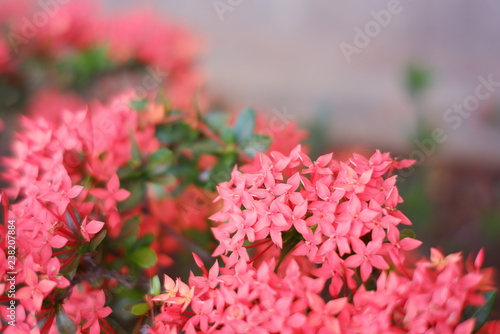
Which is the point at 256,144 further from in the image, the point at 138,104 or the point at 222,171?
the point at 138,104

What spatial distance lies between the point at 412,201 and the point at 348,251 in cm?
73

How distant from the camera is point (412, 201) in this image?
1179 millimetres

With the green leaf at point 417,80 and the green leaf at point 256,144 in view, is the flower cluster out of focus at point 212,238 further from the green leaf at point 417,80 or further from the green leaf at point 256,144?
the green leaf at point 417,80

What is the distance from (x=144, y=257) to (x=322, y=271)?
0.23m

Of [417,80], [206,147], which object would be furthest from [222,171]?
[417,80]

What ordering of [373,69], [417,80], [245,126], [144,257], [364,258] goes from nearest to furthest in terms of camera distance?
[364,258] < [144,257] < [245,126] < [417,80] < [373,69]

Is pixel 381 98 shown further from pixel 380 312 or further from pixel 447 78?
pixel 380 312

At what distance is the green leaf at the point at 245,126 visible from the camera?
2.48ft

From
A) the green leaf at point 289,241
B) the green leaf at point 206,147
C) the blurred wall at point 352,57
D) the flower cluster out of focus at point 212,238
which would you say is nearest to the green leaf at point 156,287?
the flower cluster out of focus at point 212,238

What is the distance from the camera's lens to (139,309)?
0.57 m

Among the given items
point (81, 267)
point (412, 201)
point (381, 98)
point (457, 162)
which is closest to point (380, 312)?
point (81, 267)

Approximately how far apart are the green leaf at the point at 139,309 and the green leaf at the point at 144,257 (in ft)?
0.20

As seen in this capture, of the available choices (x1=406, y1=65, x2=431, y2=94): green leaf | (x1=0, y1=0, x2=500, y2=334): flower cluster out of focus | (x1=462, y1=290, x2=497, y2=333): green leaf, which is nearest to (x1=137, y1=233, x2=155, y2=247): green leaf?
(x1=0, y1=0, x2=500, y2=334): flower cluster out of focus

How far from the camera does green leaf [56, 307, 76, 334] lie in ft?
1.79
